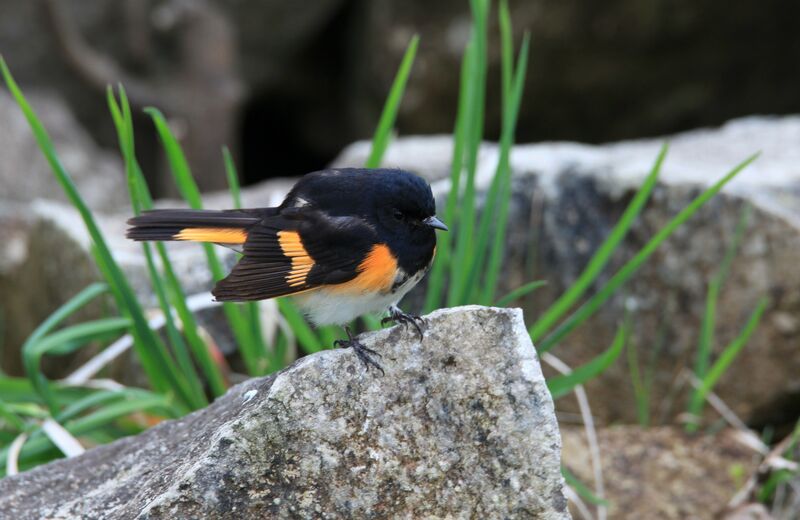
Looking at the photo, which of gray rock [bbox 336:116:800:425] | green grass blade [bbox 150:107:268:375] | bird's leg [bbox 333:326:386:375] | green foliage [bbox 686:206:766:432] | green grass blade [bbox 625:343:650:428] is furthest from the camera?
gray rock [bbox 336:116:800:425]

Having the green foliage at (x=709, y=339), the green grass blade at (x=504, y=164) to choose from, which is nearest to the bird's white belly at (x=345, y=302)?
the green grass blade at (x=504, y=164)

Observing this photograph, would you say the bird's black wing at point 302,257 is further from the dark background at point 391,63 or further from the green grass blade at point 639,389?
the dark background at point 391,63

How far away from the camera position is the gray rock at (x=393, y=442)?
6.00 feet

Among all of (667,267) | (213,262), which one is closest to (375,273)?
(213,262)

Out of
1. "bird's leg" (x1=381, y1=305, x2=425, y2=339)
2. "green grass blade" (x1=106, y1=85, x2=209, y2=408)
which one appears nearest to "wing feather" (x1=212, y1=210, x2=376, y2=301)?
"bird's leg" (x1=381, y1=305, x2=425, y2=339)

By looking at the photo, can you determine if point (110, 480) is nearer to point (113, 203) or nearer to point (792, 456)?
point (792, 456)

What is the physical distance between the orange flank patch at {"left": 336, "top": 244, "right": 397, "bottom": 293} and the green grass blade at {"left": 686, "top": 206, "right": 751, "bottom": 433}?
1480 millimetres

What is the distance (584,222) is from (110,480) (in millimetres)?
2278

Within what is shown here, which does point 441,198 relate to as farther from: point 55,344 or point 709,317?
point 55,344

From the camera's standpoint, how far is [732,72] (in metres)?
8.12

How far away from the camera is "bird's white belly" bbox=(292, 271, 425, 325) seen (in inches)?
91.2

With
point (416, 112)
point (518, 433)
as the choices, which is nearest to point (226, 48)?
point (416, 112)

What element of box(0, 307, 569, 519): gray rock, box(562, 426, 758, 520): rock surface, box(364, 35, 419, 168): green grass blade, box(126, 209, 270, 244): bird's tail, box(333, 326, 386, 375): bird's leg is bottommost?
box(562, 426, 758, 520): rock surface

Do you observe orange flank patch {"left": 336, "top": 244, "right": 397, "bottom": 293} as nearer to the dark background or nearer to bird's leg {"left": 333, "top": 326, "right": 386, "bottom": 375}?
bird's leg {"left": 333, "top": 326, "right": 386, "bottom": 375}
